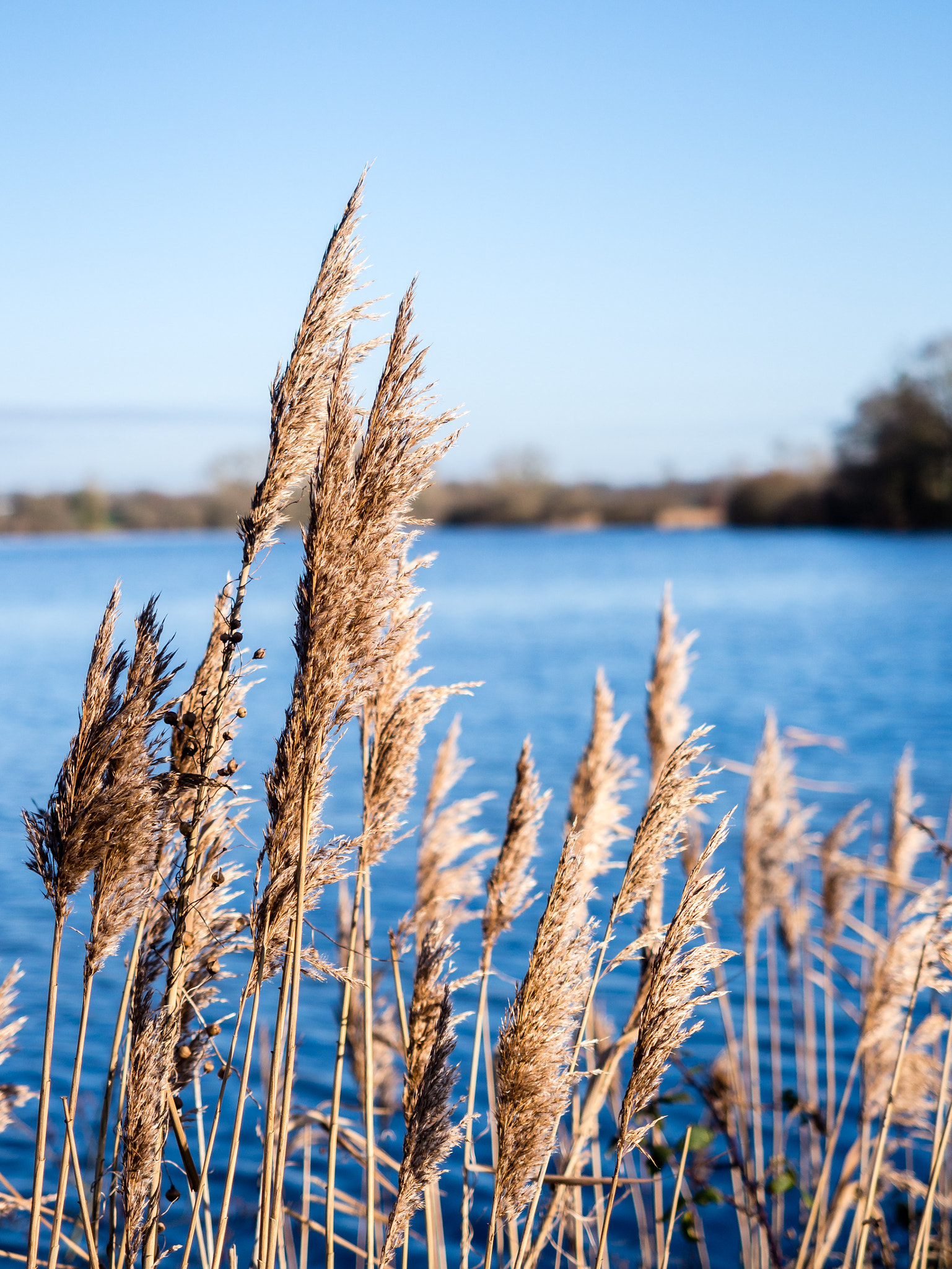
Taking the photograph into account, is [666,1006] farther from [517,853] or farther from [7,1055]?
[7,1055]

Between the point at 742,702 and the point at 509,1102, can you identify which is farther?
the point at 742,702

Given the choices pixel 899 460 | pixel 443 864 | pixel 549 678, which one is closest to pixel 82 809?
pixel 443 864

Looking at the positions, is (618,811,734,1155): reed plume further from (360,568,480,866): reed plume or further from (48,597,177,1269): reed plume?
(48,597,177,1269): reed plume

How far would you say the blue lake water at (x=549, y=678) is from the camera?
807cm

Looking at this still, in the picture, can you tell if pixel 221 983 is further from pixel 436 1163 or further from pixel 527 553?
pixel 527 553

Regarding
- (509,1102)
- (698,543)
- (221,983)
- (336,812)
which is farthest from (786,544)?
(509,1102)

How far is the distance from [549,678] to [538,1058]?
1797 cm

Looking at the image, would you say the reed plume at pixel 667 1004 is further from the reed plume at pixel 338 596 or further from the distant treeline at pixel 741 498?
the distant treeline at pixel 741 498

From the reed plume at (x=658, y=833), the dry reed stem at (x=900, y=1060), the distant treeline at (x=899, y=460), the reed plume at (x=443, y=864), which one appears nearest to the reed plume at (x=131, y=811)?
the reed plume at (x=658, y=833)

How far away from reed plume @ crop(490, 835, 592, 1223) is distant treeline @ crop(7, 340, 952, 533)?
32.5m

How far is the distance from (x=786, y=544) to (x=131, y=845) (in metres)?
61.1

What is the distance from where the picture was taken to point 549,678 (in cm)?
1998

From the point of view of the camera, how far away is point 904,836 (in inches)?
172

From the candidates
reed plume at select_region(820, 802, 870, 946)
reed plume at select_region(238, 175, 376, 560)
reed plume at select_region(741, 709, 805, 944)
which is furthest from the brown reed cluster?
reed plume at select_region(820, 802, 870, 946)
